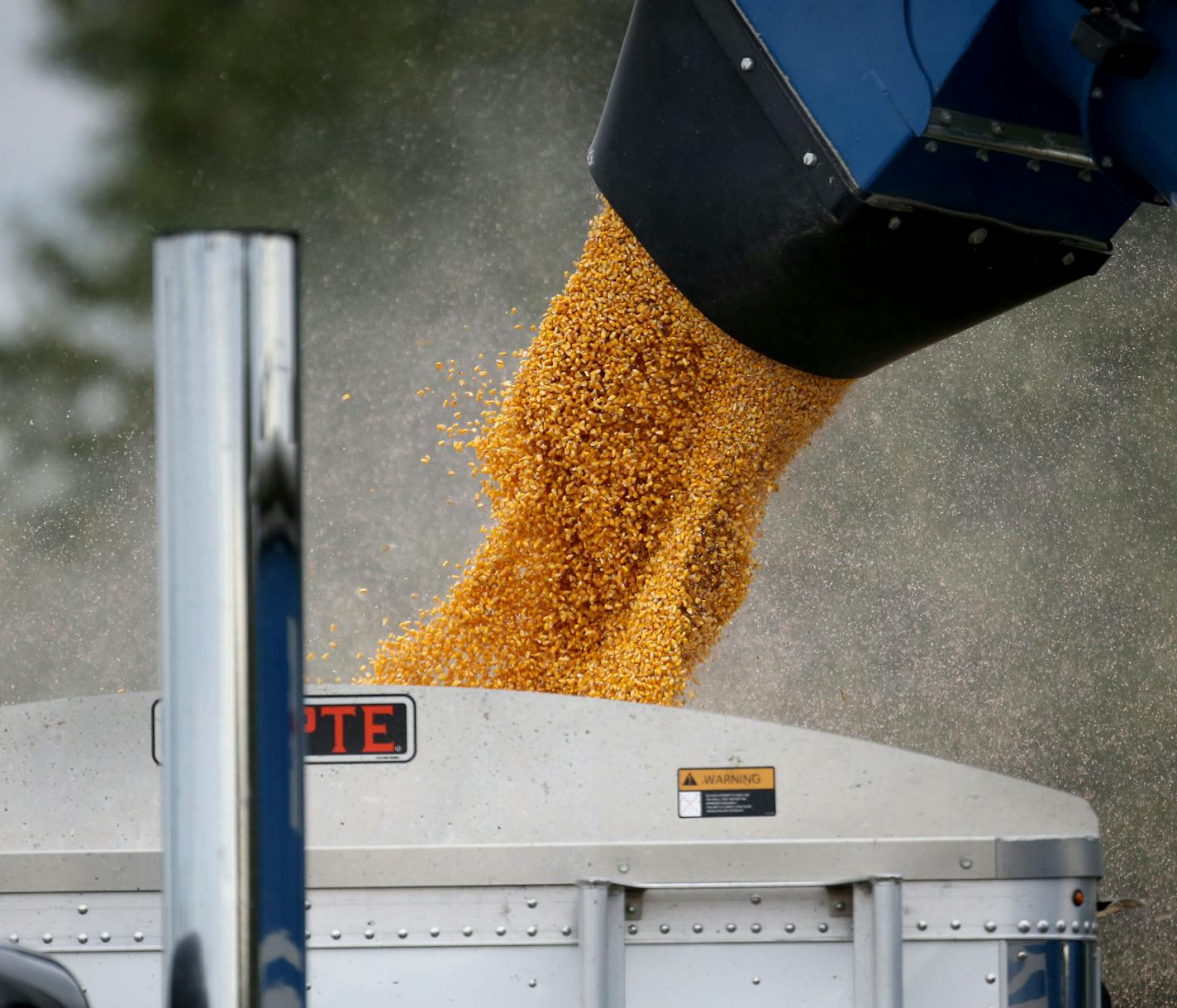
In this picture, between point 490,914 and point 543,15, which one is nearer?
point 490,914

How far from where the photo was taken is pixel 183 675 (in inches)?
17.4

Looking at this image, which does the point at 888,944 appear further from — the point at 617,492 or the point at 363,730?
the point at 617,492

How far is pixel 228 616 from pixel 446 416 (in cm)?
515

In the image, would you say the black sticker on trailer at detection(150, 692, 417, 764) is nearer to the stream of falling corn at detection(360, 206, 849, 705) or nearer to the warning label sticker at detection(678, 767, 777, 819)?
the warning label sticker at detection(678, 767, 777, 819)

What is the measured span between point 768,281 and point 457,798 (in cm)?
91

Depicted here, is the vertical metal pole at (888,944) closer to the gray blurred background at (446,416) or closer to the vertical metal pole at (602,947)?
the vertical metal pole at (602,947)

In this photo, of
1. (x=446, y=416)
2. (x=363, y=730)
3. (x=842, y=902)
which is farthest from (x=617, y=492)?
(x=446, y=416)

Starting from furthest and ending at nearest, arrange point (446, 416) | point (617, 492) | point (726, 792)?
point (446, 416) < point (617, 492) < point (726, 792)

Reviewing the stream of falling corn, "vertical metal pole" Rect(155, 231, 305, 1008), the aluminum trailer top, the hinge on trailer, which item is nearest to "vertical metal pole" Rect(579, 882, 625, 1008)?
the aluminum trailer top

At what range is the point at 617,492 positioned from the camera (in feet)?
9.45

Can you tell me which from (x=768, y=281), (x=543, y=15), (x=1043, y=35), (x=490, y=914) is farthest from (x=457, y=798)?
(x=543, y=15)

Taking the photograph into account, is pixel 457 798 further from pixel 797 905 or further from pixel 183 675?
pixel 183 675

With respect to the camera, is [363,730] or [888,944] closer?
[888,944]

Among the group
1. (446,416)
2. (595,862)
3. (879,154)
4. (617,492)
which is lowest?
(595,862)
